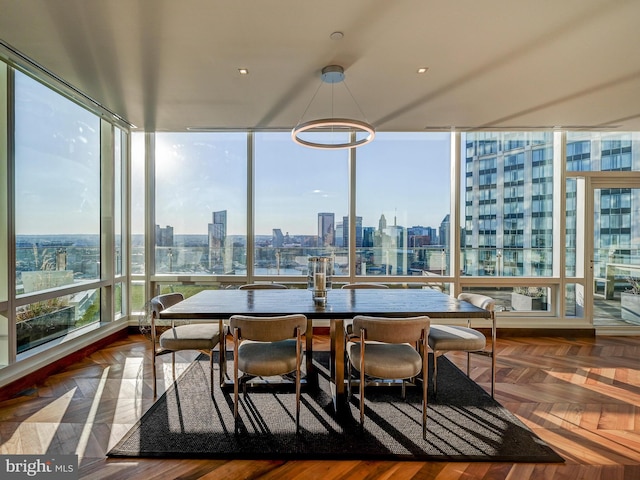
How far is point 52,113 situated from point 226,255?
2572mm

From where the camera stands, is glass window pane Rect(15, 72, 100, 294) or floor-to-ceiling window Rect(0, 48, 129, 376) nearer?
floor-to-ceiling window Rect(0, 48, 129, 376)

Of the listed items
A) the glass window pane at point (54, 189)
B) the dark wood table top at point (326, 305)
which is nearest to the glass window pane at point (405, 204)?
the dark wood table top at point (326, 305)

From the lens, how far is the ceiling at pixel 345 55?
6.81ft

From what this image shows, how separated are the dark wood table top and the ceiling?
2122 millimetres

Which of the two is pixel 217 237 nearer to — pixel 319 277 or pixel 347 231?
pixel 347 231

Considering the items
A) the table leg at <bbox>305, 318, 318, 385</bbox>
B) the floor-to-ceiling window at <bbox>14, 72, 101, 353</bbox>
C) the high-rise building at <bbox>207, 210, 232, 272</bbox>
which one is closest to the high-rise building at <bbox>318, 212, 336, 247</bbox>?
the high-rise building at <bbox>207, 210, 232, 272</bbox>

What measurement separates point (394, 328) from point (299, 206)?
2979 mm

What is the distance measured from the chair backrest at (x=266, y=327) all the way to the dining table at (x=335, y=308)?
0.18 meters

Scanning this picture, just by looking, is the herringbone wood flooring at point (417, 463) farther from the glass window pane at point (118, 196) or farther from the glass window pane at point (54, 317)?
the glass window pane at point (118, 196)

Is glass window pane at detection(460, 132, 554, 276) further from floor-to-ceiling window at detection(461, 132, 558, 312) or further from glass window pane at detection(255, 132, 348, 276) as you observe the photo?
glass window pane at detection(255, 132, 348, 276)

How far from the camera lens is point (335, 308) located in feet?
7.96

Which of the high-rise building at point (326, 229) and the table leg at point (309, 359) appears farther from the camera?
the high-rise building at point (326, 229)

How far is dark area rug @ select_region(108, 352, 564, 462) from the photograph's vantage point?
76.8 inches

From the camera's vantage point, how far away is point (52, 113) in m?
3.28
